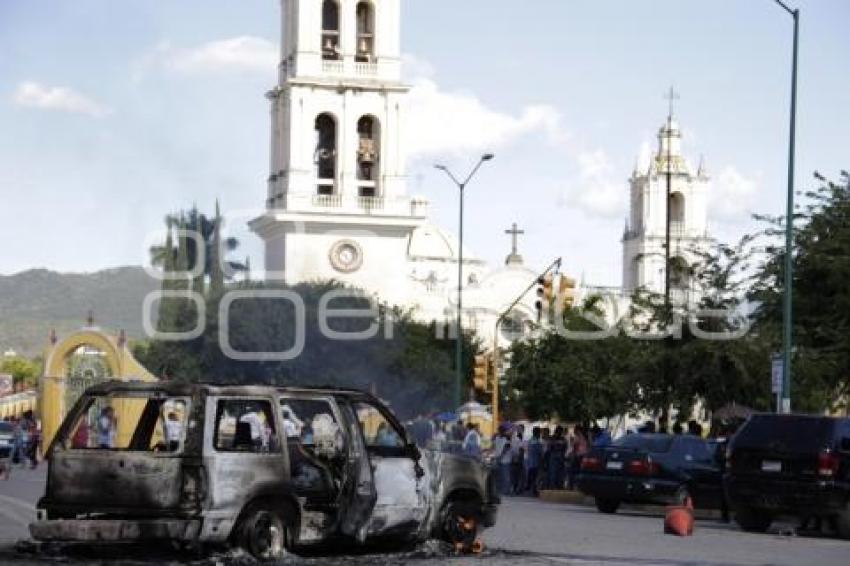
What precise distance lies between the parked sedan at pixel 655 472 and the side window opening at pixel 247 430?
1299cm

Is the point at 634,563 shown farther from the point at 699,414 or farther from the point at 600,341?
the point at 600,341

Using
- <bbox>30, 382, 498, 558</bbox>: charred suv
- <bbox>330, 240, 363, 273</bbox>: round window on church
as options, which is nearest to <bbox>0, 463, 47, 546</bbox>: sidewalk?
<bbox>30, 382, 498, 558</bbox>: charred suv

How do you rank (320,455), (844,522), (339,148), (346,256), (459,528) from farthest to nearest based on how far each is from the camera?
(346,256) < (339,148) < (844,522) < (459,528) < (320,455)

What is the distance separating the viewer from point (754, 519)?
25.8 meters

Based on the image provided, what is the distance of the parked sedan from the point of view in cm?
2962

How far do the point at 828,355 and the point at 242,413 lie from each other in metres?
25.1

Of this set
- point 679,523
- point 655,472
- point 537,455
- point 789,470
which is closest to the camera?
point 679,523

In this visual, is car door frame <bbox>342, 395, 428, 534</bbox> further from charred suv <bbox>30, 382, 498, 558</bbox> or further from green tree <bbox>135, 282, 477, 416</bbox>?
green tree <bbox>135, 282, 477, 416</bbox>

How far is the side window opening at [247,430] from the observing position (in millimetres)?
16625

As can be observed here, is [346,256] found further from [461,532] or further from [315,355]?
[461,532]

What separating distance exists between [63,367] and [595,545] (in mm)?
41260

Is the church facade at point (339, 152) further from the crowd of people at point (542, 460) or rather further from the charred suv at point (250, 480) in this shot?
the charred suv at point (250, 480)

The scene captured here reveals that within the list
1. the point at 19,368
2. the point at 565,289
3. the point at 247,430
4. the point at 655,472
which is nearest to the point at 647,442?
the point at 655,472

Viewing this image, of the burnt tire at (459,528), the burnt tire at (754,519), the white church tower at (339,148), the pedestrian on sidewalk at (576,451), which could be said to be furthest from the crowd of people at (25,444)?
the white church tower at (339,148)
